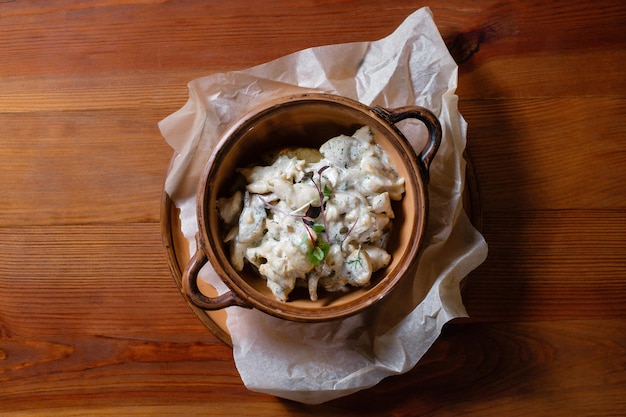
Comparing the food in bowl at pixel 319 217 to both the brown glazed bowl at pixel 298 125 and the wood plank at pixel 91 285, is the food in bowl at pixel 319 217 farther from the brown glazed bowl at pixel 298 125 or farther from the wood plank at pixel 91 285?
the wood plank at pixel 91 285

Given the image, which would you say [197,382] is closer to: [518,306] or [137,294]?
[137,294]

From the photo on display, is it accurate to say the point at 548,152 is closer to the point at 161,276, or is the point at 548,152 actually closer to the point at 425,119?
the point at 425,119

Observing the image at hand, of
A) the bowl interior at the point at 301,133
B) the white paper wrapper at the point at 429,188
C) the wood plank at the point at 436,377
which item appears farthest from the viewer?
the wood plank at the point at 436,377

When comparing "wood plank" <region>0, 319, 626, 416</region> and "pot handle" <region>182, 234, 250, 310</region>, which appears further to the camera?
"wood plank" <region>0, 319, 626, 416</region>

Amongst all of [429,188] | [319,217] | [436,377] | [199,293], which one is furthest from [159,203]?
[436,377]

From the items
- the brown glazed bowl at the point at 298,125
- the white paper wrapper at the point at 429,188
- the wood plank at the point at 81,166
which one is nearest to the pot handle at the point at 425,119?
the brown glazed bowl at the point at 298,125

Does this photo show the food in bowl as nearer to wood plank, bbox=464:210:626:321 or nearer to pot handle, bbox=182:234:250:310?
pot handle, bbox=182:234:250:310

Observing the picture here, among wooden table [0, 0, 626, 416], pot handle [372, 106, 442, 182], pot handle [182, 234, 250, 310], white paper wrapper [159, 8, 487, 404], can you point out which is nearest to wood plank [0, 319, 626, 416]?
wooden table [0, 0, 626, 416]
